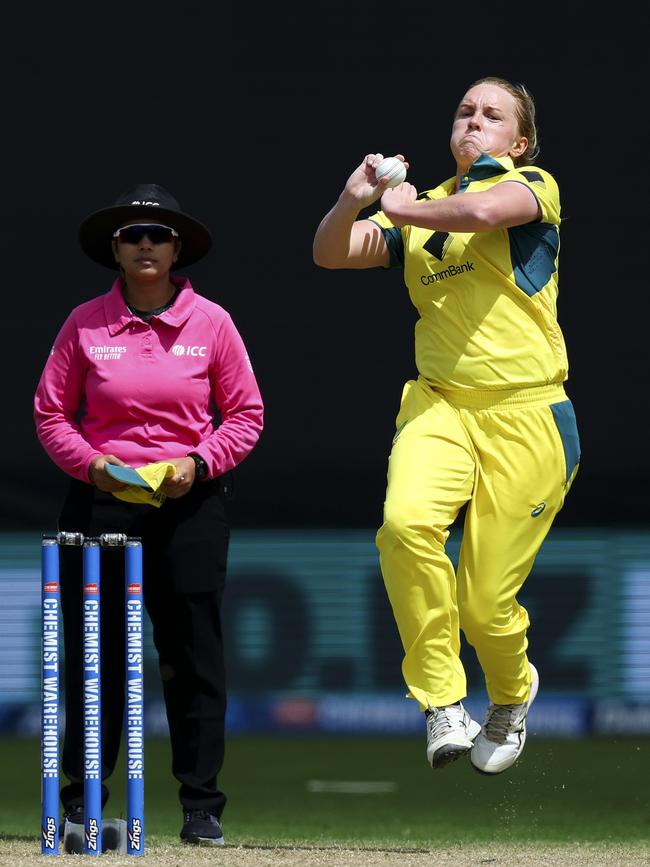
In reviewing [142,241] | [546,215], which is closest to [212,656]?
[142,241]

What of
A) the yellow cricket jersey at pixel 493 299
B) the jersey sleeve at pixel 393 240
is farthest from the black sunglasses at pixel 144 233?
the yellow cricket jersey at pixel 493 299

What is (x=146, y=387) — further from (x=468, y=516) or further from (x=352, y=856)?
(x=352, y=856)

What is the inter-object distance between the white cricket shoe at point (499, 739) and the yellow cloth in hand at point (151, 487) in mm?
880

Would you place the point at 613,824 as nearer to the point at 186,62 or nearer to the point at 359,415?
the point at 359,415

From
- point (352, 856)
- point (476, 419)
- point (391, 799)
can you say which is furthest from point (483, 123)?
point (391, 799)

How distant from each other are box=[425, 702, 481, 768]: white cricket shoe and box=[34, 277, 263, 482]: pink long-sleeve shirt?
2.39ft

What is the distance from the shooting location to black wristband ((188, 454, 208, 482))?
13.3ft

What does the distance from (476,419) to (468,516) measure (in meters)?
0.22

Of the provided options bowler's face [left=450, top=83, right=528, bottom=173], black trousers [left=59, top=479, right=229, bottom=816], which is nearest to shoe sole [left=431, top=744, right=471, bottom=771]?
black trousers [left=59, top=479, right=229, bottom=816]

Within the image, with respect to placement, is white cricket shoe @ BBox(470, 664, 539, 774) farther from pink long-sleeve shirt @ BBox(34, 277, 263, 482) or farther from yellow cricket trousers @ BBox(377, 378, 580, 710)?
pink long-sleeve shirt @ BBox(34, 277, 263, 482)

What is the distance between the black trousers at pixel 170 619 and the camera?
4.08 metres

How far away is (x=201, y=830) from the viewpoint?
409 cm

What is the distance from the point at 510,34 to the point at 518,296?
272 centimetres

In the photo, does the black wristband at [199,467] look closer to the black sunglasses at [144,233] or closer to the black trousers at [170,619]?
the black trousers at [170,619]
